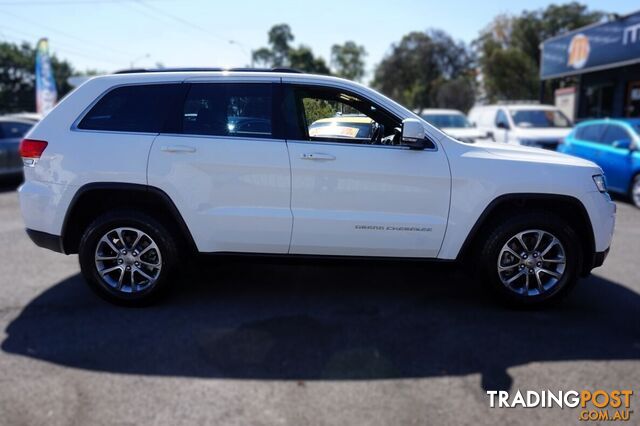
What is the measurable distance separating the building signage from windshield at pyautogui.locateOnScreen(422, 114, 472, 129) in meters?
5.32

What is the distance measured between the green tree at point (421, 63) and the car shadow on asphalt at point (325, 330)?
58.2 metres

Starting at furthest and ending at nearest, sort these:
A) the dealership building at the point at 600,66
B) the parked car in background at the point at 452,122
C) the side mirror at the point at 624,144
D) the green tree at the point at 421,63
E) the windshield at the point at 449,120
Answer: the green tree at the point at 421,63
the dealership building at the point at 600,66
the windshield at the point at 449,120
the parked car in background at the point at 452,122
the side mirror at the point at 624,144

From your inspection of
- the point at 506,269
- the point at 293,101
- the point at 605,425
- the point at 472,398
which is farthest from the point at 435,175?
the point at 605,425

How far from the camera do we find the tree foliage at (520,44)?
131 feet

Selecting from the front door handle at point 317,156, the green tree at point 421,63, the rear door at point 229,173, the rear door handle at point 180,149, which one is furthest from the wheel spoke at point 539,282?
the green tree at point 421,63

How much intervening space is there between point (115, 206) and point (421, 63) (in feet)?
202

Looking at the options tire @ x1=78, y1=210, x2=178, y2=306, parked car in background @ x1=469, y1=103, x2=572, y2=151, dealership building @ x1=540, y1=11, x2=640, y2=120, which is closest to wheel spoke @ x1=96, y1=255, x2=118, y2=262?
tire @ x1=78, y1=210, x2=178, y2=306

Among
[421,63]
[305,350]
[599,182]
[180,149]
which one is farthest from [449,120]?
[421,63]

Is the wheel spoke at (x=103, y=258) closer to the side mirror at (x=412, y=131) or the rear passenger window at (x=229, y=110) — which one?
the rear passenger window at (x=229, y=110)

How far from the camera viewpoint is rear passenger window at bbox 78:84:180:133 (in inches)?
169

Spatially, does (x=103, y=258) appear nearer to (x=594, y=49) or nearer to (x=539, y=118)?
(x=539, y=118)

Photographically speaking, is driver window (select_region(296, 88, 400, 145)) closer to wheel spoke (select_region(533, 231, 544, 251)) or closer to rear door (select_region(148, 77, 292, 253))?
rear door (select_region(148, 77, 292, 253))

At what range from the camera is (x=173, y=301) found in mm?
4535

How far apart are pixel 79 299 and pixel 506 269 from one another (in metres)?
3.67
